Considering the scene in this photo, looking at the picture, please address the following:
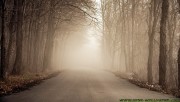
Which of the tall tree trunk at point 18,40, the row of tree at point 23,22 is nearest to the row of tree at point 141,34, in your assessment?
the row of tree at point 23,22

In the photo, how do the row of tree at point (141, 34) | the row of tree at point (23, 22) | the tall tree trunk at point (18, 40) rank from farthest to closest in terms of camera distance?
the row of tree at point (141, 34) → the tall tree trunk at point (18, 40) → the row of tree at point (23, 22)

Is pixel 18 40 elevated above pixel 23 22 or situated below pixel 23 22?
below

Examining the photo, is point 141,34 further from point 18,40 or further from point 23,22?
point 18,40

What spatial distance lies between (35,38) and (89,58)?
366 ft

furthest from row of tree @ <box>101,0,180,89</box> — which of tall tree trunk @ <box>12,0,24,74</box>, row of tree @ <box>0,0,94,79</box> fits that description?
tall tree trunk @ <box>12,0,24,74</box>

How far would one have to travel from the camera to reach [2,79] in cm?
1983

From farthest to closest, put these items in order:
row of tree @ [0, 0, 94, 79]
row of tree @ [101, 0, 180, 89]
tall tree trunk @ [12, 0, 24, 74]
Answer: row of tree @ [101, 0, 180, 89] < tall tree trunk @ [12, 0, 24, 74] < row of tree @ [0, 0, 94, 79]

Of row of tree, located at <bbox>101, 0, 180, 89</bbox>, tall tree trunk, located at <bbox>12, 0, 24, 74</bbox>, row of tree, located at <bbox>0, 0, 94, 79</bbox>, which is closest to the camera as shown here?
row of tree, located at <bbox>0, 0, 94, 79</bbox>

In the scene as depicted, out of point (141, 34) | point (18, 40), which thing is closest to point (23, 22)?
point (18, 40)

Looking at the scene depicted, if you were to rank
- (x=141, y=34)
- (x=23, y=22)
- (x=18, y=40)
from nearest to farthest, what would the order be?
1. (x=18, y=40)
2. (x=23, y=22)
3. (x=141, y=34)

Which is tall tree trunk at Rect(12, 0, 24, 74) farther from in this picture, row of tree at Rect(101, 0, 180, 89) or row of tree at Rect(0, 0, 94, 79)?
row of tree at Rect(101, 0, 180, 89)

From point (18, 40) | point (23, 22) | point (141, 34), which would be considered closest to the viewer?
point (18, 40)

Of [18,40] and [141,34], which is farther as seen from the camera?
[141,34]

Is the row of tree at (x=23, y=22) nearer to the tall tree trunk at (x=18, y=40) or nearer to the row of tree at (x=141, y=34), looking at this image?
the tall tree trunk at (x=18, y=40)
